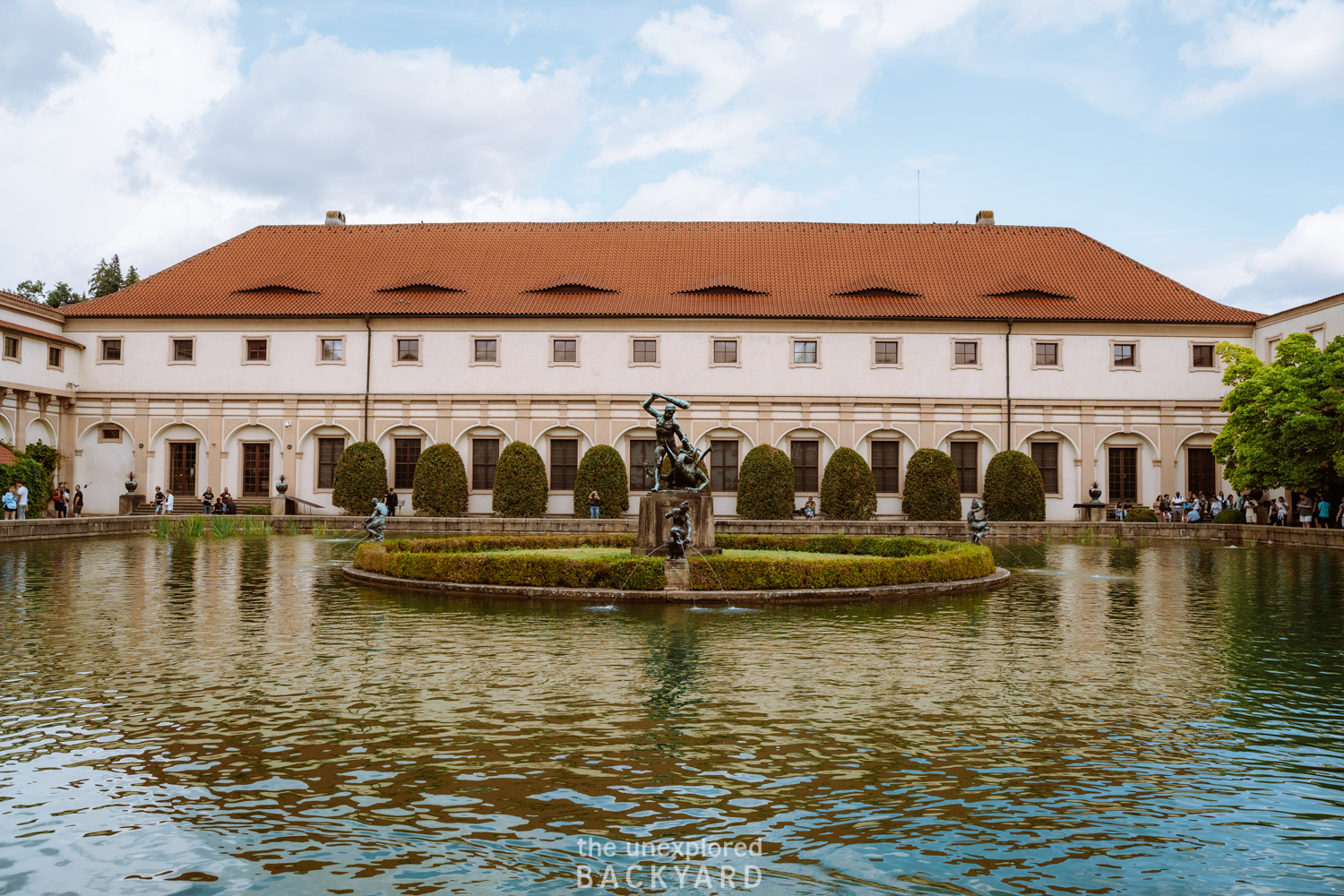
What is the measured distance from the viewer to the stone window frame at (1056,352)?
40500 millimetres

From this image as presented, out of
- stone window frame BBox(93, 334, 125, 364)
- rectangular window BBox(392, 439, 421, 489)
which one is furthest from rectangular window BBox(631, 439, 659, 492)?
stone window frame BBox(93, 334, 125, 364)

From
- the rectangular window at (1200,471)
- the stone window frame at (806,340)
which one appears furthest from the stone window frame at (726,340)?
the rectangular window at (1200,471)

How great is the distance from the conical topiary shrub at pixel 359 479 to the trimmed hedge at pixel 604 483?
7665mm

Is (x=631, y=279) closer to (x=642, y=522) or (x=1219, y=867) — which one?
(x=642, y=522)

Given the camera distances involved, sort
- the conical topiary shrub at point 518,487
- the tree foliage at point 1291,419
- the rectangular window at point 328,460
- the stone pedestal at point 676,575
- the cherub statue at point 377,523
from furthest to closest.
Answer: the rectangular window at point 328,460 < the conical topiary shrub at point 518,487 < the tree foliage at point 1291,419 < the cherub statue at point 377,523 < the stone pedestal at point 676,575

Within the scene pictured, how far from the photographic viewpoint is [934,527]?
110 feet

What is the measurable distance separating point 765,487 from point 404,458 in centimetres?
1509

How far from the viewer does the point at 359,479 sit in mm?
38062

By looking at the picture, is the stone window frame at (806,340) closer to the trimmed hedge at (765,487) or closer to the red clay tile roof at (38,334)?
the trimmed hedge at (765,487)

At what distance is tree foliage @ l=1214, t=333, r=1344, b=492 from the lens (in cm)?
3108

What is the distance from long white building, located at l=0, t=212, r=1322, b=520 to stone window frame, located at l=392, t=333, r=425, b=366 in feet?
0.27

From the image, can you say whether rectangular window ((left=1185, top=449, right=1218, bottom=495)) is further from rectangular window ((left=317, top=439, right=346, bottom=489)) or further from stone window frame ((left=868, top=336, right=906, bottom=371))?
rectangular window ((left=317, top=439, right=346, bottom=489))

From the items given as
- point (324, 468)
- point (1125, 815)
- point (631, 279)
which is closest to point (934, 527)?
point (631, 279)

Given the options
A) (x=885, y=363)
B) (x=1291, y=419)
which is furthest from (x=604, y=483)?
(x=1291, y=419)
